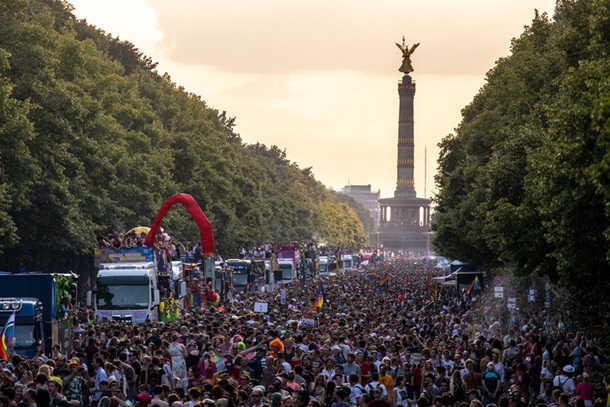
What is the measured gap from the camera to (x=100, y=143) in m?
67.8

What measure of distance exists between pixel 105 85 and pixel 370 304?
26.6 m

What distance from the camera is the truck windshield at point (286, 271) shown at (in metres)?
97.6

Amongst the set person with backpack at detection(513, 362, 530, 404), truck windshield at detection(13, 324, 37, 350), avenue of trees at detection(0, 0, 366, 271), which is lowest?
person with backpack at detection(513, 362, 530, 404)

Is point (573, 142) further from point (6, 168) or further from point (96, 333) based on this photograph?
point (6, 168)

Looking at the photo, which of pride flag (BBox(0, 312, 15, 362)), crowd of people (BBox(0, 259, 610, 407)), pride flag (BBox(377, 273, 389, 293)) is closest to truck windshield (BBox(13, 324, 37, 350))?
crowd of people (BBox(0, 259, 610, 407))

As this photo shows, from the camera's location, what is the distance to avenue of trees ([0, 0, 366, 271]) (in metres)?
53.0

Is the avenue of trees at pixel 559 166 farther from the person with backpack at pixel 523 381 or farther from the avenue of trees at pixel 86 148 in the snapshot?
the avenue of trees at pixel 86 148

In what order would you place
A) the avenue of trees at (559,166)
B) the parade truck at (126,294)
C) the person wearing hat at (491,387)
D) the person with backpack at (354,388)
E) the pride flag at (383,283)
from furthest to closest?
the pride flag at (383,283) → the parade truck at (126,294) → the avenue of trees at (559,166) → the person wearing hat at (491,387) → the person with backpack at (354,388)

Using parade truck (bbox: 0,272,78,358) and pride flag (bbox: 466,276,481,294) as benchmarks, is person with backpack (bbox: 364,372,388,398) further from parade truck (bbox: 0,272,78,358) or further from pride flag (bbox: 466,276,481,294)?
pride flag (bbox: 466,276,481,294)

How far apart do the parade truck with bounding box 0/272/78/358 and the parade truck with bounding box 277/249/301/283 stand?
60.2 meters

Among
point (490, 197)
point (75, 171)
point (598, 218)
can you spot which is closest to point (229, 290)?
point (75, 171)

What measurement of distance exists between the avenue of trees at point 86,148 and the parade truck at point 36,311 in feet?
38.4

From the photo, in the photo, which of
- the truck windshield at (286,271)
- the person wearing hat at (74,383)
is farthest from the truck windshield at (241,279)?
the person wearing hat at (74,383)

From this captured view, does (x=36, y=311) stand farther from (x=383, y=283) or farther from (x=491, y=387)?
(x=383, y=283)
